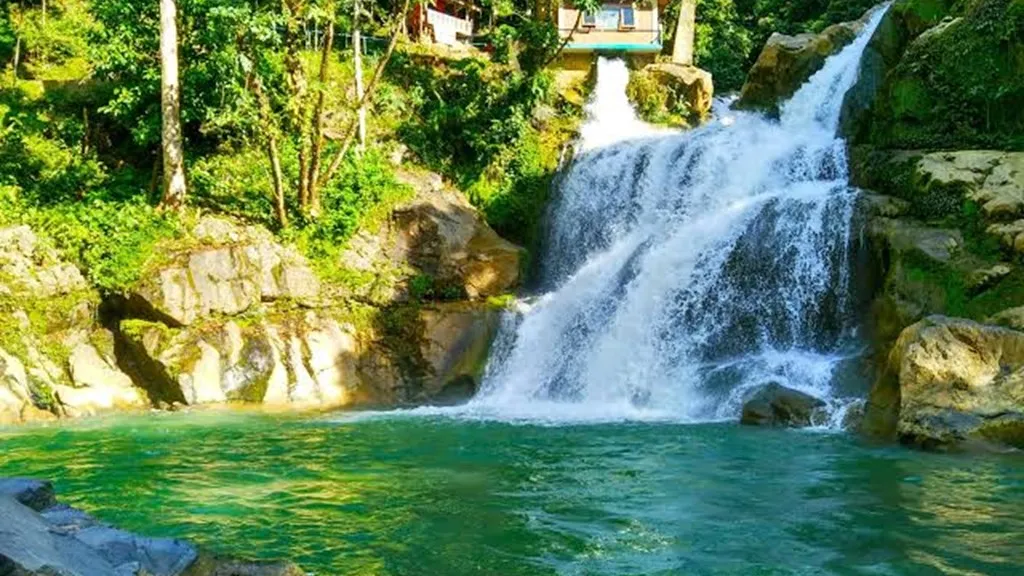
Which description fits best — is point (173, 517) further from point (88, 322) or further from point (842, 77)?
point (842, 77)

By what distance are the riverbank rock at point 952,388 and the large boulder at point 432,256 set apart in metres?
10.8

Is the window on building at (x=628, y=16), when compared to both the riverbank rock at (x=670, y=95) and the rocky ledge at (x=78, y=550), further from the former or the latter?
the rocky ledge at (x=78, y=550)

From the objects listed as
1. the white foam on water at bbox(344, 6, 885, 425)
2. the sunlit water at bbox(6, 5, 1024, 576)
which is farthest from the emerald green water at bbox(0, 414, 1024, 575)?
the white foam on water at bbox(344, 6, 885, 425)

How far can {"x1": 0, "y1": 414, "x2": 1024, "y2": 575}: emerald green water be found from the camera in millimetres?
7992

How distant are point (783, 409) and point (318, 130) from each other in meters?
12.9

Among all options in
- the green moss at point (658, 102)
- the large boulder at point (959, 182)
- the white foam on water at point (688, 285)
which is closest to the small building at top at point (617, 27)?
the green moss at point (658, 102)

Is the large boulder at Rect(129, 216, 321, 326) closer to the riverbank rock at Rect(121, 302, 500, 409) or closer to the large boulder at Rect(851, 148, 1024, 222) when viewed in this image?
the riverbank rock at Rect(121, 302, 500, 409)

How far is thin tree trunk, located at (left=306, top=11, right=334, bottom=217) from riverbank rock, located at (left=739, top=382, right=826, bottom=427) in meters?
12.2

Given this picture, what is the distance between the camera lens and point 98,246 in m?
20.4

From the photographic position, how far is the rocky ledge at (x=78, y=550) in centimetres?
516

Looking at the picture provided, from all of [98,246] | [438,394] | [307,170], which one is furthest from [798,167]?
[98,246]

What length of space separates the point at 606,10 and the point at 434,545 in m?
32.1

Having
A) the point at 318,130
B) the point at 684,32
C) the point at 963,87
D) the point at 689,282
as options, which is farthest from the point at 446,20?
the point at 963,87

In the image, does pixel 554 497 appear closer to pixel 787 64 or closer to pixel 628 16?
pixel 787 64
